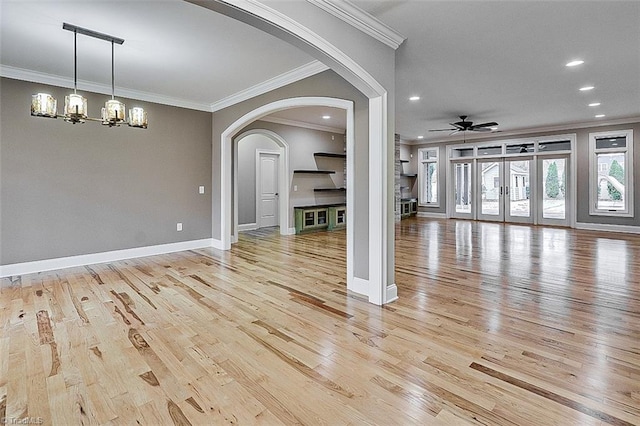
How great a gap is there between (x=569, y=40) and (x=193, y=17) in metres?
3.89

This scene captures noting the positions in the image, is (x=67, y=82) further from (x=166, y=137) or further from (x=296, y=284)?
(x=296, y=284)

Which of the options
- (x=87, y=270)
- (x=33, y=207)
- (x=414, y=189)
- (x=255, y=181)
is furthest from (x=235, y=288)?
(x=414, y=189)

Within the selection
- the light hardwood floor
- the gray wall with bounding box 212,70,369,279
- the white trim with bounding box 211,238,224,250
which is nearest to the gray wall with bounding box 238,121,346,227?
the white trim with bounding box 211,238,224,250

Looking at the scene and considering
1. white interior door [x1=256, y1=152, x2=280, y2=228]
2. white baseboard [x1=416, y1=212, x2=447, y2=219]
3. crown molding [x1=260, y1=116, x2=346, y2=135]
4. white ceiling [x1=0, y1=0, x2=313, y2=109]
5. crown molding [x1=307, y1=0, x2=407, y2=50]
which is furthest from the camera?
white baseboard [x1=416, y1=212, x2=447, y2=219]

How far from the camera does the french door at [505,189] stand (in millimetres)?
9828

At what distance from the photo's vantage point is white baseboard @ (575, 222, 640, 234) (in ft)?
26.2

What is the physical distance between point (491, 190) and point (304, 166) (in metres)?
6.29

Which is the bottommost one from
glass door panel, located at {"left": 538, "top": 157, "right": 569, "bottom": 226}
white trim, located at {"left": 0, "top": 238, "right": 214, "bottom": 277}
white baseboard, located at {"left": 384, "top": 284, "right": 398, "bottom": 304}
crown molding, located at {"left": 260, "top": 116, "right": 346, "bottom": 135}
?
white baseboard, located at {"left": 384, "top": 284, "right": 398, "bottom": 304}

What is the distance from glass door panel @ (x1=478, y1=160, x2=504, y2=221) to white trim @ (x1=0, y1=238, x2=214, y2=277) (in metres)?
8.63

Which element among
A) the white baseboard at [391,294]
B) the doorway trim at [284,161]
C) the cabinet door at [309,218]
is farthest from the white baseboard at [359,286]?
the cabinet door at [309,218]

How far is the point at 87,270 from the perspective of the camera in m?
4.62

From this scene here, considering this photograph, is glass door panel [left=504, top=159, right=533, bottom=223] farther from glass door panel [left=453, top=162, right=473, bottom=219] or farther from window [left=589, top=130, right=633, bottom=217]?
window [left=589, top=130, right=633, bottom=217]

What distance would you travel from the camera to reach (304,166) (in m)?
8.32

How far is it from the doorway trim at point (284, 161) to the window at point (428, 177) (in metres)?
6.16
